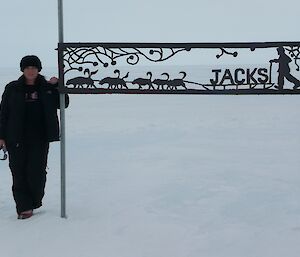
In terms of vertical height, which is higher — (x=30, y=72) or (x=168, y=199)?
(x=30, y=72)

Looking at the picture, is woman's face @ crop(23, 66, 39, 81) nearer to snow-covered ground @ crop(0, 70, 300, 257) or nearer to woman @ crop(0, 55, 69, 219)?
woman @ crop(0, 55, 69, 219)

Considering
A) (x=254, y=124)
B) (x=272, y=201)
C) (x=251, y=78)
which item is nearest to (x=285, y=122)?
(x=254, y=124)

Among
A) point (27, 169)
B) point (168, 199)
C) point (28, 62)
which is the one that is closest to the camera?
point (28, 62)

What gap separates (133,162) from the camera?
297 inches

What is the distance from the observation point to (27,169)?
4.65 m

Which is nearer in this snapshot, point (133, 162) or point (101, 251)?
Answer: point (101, 251)

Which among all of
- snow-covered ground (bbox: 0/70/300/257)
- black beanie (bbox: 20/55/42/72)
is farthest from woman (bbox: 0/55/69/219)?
snow-covered ground (bbox: 0/70/300/257)

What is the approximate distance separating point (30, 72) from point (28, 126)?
48 cm

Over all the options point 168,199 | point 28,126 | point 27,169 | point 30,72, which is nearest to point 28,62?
point 30,72

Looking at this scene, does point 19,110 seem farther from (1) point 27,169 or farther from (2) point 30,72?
(1) point 27,169

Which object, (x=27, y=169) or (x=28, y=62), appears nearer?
(x=28, y=62)

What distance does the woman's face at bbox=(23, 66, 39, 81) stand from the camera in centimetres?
450

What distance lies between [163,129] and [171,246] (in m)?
7.62

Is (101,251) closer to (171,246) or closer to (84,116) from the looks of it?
(171,246)
